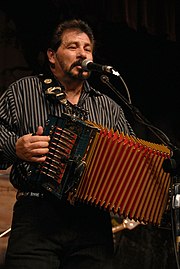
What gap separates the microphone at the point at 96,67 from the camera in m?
1.80

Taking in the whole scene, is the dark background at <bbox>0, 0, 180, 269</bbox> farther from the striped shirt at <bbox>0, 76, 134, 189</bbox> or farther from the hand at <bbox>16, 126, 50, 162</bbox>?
the hand at <bbox>16, 126, 50, 162</bbox>

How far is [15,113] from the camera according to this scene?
6.26ft

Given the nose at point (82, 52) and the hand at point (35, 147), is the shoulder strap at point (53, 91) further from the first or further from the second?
the hand at point (35, 147)

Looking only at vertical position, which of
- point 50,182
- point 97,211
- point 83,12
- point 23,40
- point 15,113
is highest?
point 83,12

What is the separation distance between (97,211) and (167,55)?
2379 mm

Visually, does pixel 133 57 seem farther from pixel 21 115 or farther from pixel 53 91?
pixel 21 115

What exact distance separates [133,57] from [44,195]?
93.2 inches

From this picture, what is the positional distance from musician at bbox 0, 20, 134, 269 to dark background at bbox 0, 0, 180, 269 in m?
1.26

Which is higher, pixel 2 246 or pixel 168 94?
pixel 168 94

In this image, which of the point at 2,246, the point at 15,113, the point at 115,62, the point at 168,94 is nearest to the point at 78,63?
the point at 15,113

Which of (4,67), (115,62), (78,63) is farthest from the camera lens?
(115,62)

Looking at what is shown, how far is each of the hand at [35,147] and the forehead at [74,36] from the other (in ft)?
2.10

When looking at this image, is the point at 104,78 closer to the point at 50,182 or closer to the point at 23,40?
the point at 50,182

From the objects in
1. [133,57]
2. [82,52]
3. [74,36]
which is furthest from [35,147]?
[133,57]
